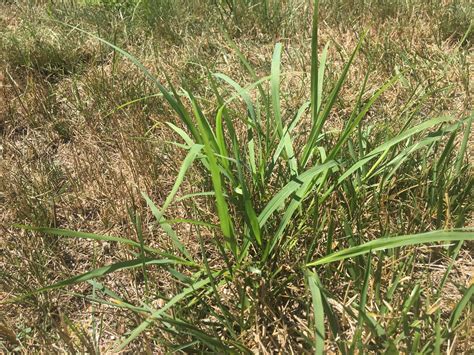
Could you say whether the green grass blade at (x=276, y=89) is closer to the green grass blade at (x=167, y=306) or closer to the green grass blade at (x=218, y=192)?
the green grass blade at (x=218, y=192)

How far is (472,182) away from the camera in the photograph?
1.33m

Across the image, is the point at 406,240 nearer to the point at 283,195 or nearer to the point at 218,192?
the point at 283,195

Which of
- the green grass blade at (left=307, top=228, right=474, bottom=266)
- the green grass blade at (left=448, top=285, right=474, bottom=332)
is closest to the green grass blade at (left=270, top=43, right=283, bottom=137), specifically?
the green grass blade at (left=307, top=228, right=474, bottom=266)

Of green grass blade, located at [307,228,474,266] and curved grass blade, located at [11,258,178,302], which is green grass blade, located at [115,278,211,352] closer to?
curved grass blade, located at [11,258,178,302]

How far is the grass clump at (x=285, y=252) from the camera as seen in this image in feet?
3.43

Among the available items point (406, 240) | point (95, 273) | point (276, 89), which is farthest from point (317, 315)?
point (276, 89)

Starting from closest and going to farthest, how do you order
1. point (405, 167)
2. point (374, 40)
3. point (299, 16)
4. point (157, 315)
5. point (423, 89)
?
point (157, 315) < point (405, 167) < point (423, 89) < point (374, 40) < point (299, 16)

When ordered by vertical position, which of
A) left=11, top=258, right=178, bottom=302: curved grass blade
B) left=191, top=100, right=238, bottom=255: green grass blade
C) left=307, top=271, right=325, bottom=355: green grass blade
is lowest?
left=307, top=271, right=325, bottom=355: green grass blade

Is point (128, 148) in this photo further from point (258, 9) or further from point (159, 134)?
point (258, 9)

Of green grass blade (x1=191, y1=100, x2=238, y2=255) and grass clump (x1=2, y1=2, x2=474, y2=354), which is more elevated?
green grass blade (x1=191, y1=100, x2=238, y2=255)

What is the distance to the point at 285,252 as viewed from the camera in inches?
49.3

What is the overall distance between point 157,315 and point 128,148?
877 mm

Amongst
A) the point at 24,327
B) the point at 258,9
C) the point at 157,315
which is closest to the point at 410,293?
the point at 157,315

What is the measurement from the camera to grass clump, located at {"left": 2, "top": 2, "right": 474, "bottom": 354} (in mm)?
1044
